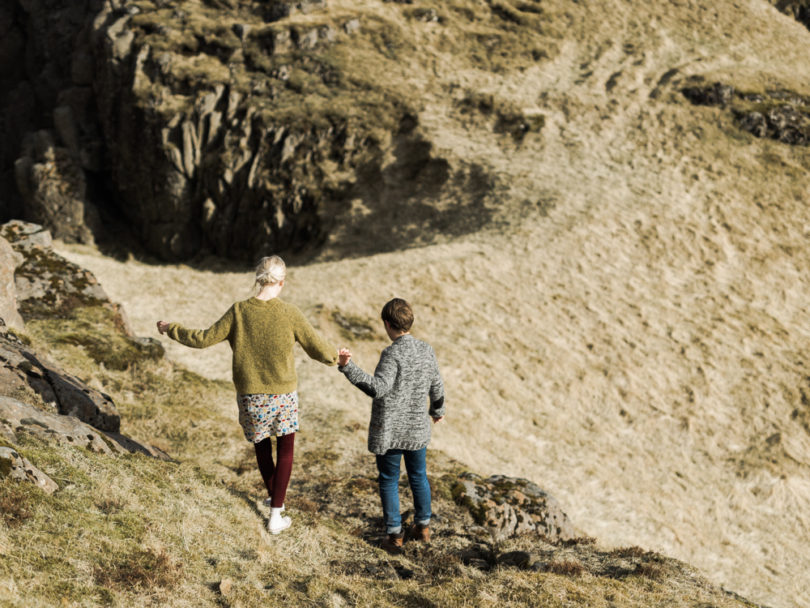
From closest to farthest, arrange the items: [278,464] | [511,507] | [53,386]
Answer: [278,464] < [53,386] < [511,507]

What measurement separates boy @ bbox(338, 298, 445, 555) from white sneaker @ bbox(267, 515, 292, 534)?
148cm

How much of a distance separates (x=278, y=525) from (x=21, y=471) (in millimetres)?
3364

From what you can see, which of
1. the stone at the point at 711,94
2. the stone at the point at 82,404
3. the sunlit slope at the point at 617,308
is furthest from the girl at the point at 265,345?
the stone at the point at 711,94

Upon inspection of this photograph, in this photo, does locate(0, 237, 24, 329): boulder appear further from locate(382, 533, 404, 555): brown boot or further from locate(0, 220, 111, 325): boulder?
locate(382, 533, 404, 555): brown boot

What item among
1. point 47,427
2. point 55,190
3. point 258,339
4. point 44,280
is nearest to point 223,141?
point 55,190

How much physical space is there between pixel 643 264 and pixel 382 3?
142ft

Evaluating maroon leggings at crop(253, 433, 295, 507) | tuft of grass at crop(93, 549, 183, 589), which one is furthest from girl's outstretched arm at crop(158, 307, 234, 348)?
tuft of grass at crop(93, 549, 183, 589)

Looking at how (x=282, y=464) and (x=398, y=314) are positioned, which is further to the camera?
(x=282, y=464)

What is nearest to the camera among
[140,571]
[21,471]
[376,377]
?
[140,571]

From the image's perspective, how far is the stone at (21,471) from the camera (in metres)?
6.35

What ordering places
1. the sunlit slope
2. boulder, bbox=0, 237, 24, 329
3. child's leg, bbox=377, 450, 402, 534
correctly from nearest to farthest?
child's leg, bbox=377, 450, 402, 534 < boulder, bbox=0, 237, 24, 329 < the sunlit slope

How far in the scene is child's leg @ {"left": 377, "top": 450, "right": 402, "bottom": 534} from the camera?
8.39 metres

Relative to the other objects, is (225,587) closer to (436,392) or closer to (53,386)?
(436,392)

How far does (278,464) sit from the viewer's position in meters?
8.15
